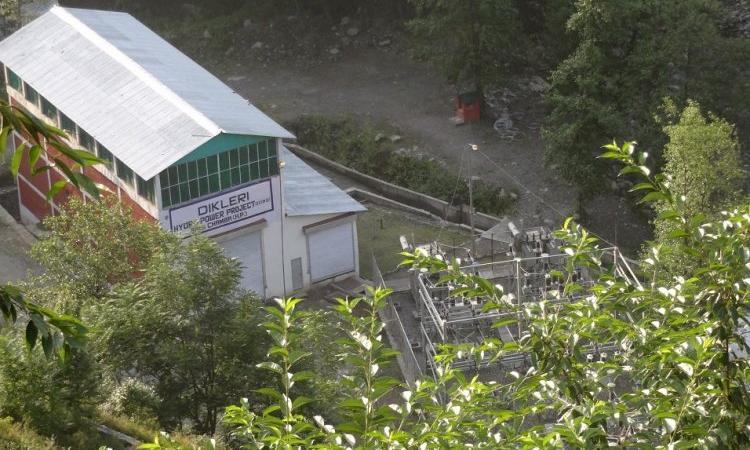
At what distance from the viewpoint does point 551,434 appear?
10.8 metres

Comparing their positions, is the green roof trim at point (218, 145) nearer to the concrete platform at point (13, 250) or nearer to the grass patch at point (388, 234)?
the concrete platform at point (13, 250)

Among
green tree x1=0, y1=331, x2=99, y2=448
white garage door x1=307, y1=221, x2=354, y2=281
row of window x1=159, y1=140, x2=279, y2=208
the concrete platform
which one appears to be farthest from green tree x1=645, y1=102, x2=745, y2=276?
the concrete platform

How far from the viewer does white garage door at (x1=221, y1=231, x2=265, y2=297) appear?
117ft

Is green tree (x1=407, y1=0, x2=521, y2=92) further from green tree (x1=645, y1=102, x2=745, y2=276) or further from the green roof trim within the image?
the green roof trim

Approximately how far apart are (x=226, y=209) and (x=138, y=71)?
603 cm

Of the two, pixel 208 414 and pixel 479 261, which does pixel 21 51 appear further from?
pixel 208 414

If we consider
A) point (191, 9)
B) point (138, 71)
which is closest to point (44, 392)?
point (138, 71)

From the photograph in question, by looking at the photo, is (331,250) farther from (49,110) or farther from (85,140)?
(49,110)

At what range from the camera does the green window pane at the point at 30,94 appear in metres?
39.6

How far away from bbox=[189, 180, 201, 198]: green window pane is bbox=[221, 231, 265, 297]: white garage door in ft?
5.79

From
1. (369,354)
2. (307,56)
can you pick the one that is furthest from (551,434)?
(307,56)

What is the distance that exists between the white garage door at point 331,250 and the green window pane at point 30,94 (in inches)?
402

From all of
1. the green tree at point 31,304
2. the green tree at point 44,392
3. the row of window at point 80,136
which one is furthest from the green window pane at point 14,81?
the green tree at point 31,304

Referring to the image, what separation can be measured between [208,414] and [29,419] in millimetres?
3793
